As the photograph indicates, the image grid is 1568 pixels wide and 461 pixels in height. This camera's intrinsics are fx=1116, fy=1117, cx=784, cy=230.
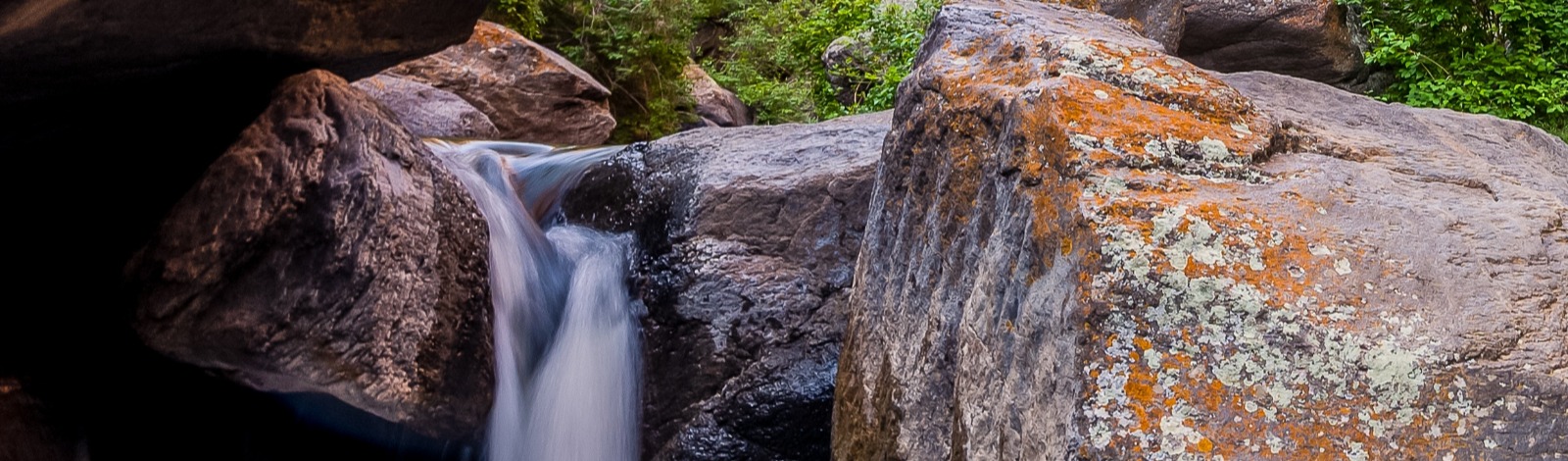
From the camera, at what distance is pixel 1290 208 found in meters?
2.03

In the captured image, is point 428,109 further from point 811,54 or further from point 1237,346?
point 1237,346

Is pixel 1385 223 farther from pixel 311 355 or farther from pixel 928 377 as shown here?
pixel 311 355

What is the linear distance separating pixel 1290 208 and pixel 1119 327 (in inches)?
18.4

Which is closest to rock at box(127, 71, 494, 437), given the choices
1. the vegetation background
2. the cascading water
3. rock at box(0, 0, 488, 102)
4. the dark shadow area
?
the dark shadow area

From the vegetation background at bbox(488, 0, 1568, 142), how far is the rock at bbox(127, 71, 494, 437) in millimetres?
4933

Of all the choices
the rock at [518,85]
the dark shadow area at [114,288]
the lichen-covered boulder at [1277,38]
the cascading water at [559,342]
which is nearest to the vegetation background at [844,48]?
the lichen-covered boulder at [1277,38]

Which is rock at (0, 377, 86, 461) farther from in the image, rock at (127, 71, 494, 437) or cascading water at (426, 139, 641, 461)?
cascading water at (426, 139, 641, 461)

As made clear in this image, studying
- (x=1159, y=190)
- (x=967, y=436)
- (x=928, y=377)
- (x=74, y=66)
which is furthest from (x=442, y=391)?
(x=1159, y=190)

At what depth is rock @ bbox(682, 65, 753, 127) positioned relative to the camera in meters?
15.0

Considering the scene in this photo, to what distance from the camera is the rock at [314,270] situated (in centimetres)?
340

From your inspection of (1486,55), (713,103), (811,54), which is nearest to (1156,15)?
(1486,55)

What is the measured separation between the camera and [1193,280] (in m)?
1.85

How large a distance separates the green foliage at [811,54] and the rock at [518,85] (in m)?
2.50

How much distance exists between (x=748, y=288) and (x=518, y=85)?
6263 millimetres
